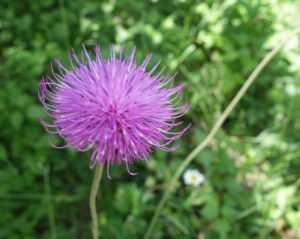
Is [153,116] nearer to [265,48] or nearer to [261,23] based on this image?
[265,48]

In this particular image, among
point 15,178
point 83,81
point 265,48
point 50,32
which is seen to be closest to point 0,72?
point 50,32

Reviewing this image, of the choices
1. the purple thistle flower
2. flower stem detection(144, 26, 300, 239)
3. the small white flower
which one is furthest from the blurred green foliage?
the purple thistle flower

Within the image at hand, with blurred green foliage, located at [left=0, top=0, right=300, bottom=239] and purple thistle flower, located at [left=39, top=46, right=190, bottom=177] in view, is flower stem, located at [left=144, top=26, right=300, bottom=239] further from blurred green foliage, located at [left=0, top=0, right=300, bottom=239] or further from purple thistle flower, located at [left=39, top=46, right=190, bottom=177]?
purple thistle flower, located at [left=39, top=46, right=190, bottom=177]

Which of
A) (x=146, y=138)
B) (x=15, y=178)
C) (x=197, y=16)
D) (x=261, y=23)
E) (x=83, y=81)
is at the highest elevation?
(x=197, y=16)

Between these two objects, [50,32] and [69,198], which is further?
[50,32]

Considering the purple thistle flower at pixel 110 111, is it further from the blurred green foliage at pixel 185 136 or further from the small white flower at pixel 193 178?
the small white flower at pixel 193 178

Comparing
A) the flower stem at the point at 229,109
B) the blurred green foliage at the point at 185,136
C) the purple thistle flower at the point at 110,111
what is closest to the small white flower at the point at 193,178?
the blurred green foliage at the point at 185,136
